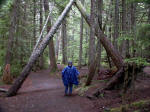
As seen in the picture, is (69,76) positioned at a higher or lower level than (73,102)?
higher

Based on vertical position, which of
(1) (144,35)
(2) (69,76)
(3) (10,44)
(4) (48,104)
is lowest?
(4) (48,104)

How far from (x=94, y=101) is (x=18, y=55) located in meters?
13.0

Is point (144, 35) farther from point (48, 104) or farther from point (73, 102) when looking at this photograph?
point (48, 104)

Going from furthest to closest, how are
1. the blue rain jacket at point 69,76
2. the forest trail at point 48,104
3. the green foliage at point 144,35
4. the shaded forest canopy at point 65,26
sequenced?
the shaded forest canopy at point 65,26 < the blue rain jacket at point 69,76 < the forest trail at point 48,104 < the green foliage at point 144,35

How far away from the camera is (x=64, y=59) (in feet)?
102

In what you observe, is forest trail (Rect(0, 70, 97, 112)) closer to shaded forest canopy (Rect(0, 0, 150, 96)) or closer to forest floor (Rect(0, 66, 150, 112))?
forest floor (Rect(0, 66, 150, 112))

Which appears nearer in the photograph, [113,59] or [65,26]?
[113,59]

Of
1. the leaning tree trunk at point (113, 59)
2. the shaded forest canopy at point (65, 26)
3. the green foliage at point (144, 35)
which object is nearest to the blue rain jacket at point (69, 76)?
the shaded forest canopy at point (65, 26)

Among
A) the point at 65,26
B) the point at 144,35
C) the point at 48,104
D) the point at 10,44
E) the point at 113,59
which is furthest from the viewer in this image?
the point at 65,26

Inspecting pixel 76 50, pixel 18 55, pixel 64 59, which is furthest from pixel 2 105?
pixel 76 50

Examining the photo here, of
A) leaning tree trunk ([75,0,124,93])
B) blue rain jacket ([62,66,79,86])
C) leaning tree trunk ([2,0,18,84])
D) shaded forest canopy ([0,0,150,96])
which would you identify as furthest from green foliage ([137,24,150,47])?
leaning tree trunk ([2,0,18,84])

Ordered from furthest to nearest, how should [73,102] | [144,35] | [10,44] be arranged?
[10,44]
[73,102]
[144,35]

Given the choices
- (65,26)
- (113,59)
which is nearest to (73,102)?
(113,59)

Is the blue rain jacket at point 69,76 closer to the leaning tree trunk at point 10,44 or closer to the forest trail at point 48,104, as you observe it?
the forest trail at point 48,104
